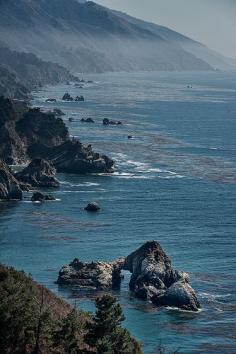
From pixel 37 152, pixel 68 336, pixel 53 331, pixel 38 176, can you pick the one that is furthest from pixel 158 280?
pixel 37 152

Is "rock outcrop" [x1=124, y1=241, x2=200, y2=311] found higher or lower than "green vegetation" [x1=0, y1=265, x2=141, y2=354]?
lower

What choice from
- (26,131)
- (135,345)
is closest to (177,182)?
(26,131)

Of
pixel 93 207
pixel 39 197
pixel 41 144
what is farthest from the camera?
pixel 41 144

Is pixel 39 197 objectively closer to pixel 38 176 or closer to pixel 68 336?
pixel 38 176

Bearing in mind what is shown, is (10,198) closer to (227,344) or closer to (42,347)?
(227,344)

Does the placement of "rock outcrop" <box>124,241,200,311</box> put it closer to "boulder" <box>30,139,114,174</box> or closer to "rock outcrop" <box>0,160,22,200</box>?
"rock outcrop" <box>0,160,22,200</box>

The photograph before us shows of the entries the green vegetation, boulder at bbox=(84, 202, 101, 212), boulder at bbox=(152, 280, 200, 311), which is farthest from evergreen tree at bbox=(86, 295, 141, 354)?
boulder at bbox=(84, 202, 101, 212)
